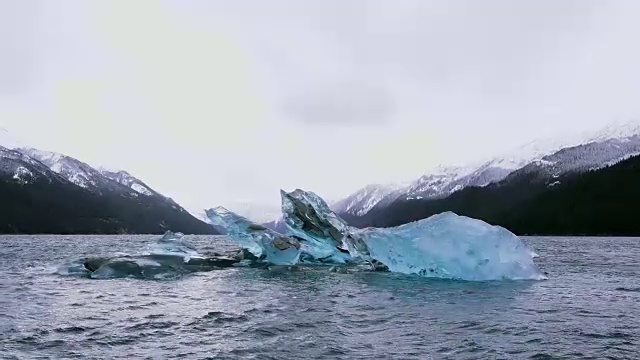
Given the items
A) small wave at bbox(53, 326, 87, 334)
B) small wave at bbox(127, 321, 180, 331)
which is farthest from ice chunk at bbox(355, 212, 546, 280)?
small wave at bbox(53, 326, 87, 334)

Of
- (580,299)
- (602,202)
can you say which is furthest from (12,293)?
(602,202)

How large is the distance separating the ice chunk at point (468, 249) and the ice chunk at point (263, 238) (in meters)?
11.5

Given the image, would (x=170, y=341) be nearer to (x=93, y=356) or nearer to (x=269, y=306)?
(x=93, y=356)

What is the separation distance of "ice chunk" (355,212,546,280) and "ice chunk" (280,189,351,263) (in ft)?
33.1

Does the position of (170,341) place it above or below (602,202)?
below

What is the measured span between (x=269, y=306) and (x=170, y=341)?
24.7 feet

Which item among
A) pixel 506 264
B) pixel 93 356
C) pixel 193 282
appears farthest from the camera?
pixel 506 264

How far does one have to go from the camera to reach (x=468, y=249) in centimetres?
3412

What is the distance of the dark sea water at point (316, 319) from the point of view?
1470cm

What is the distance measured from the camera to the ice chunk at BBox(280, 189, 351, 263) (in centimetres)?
4559

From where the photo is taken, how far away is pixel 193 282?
3195 cm

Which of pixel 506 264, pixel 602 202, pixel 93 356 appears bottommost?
pixel 93 356

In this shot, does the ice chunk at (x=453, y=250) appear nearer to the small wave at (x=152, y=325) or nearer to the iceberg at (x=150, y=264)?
the iceberg at (x=150, y=264)

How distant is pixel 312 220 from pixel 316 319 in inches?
1007
